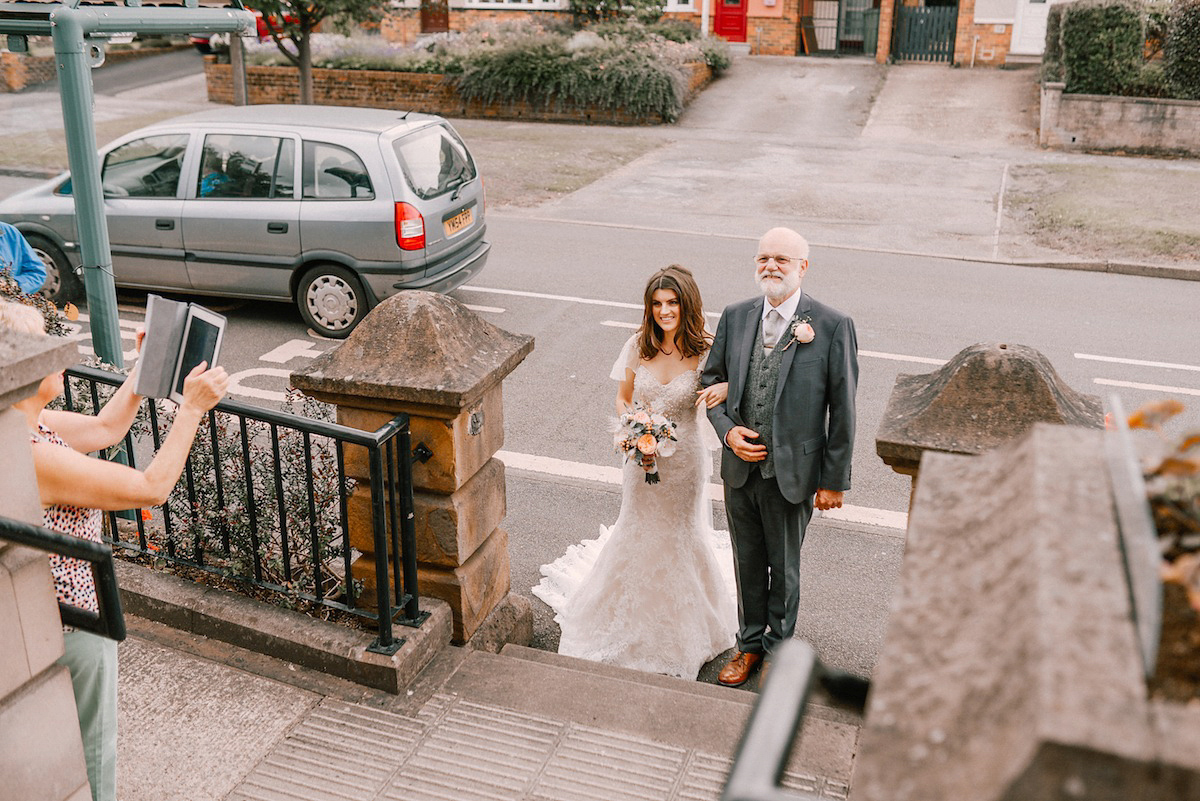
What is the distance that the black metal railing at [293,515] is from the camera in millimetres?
3895

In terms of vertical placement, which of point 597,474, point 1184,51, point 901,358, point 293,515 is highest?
point 1184,51

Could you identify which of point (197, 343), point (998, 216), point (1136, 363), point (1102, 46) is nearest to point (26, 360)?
point (197, 343)

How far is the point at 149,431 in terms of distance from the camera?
471 cm

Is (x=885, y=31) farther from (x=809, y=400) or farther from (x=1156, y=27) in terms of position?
(x=809, y=400)

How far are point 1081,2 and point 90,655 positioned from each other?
21101 millimetres

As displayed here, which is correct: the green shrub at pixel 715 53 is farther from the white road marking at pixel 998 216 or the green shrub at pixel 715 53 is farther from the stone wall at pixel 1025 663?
the stone wall at pixel 1025 663

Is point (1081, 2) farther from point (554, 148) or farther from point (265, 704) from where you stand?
point (265, 704)

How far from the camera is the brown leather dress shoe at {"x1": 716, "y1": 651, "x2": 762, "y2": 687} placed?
190 inches

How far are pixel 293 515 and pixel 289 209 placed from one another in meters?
5.89

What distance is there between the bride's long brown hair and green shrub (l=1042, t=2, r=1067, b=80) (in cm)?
1902

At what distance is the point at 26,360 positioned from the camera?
245 cm

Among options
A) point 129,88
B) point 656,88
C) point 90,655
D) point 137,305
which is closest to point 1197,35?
point 656,88

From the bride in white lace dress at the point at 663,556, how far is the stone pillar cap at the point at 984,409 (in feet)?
5.10

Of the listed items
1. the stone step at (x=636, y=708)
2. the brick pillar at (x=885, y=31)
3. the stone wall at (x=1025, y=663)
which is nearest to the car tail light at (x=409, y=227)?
the stone step at (x=636, y=708)
